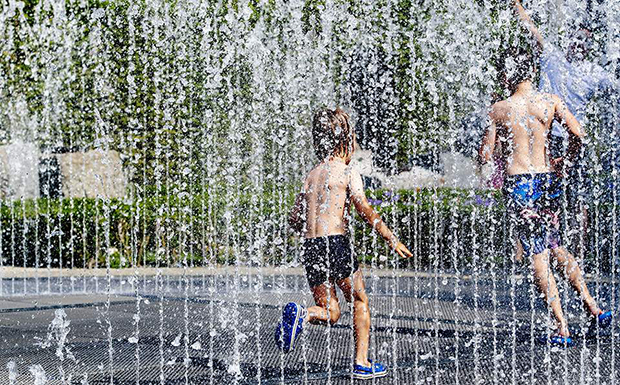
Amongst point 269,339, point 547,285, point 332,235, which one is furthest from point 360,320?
point 547,285

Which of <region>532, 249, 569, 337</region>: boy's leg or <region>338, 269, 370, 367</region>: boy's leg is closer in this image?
<region>338, 269, 370, 367</region>: boy's leg

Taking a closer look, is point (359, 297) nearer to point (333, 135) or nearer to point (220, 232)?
point (333, 135)

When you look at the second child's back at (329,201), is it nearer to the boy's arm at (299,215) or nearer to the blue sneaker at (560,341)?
the boy's arm at (299,215)

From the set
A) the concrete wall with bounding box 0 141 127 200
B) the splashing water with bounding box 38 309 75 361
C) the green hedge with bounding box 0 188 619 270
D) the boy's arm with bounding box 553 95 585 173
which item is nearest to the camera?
the splashing water with bounding box 38 309 75 361

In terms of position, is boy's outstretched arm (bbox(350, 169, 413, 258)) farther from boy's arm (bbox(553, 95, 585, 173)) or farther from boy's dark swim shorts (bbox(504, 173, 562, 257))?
boy's arm (bbox(553, 95, 585, 173))

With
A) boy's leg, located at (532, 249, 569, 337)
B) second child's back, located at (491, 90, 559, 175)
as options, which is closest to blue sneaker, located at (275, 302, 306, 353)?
boy's leg, located at (532, 249, 569, 337)

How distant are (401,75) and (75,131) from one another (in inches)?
225

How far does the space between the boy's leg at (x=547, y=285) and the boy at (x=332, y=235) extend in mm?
1163

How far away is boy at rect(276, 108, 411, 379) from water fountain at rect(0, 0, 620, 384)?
0.69 ft

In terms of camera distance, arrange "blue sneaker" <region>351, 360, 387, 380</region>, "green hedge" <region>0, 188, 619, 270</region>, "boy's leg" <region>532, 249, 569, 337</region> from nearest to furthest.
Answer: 1. "blue sneaker" <region>351, 360, 387, 380</region>
2. "boy's leg" <region>532, 249, 569, 337</region>
3. "green hedge" <region>0, 188, 619, 270</region>

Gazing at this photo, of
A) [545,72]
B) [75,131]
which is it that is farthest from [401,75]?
[545,72]

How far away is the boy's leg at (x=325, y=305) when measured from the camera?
4.08 m

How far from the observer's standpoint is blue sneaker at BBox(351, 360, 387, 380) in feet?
12.7

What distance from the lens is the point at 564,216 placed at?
8.91m
